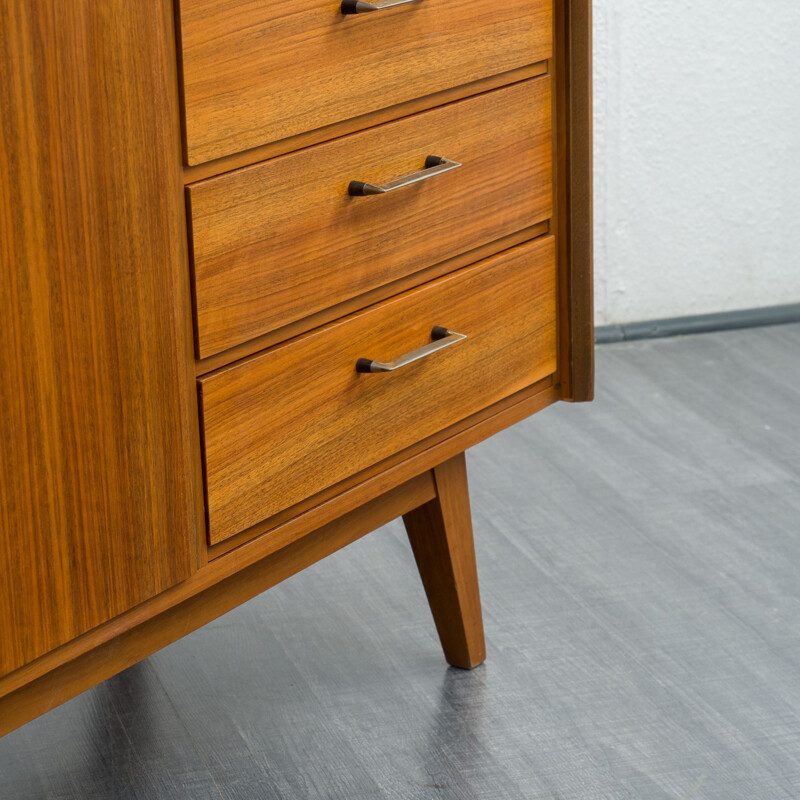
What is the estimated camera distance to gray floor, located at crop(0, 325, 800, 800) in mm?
1068

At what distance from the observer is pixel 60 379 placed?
0.68 metres

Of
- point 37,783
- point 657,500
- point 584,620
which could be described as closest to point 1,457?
point 37,783

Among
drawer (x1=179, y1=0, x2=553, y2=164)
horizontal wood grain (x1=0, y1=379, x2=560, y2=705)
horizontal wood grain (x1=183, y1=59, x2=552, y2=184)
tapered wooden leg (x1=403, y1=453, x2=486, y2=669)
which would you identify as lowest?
tapered wooden leg (x1=403, y1=453, x2=486, y2=669)

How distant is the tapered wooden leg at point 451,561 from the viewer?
114 cm

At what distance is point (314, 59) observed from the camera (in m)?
0.80

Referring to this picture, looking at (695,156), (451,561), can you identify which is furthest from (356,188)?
(695,156)

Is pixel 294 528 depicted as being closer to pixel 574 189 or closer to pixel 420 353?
pixel 420 353

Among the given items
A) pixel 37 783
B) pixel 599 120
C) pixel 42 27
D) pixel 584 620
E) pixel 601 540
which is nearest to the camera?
pixel 42 27

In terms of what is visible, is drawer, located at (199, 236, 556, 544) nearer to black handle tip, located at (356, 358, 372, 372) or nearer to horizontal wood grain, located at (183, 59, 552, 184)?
black handle tip, located at (356, 358, 372, 372)

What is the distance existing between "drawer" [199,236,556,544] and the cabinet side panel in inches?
1.9

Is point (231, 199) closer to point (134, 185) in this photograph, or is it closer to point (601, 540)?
point (134, 185)

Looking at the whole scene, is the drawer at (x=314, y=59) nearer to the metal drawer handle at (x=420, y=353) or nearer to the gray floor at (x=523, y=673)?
the metal drawer handle at (x=420, y=353)

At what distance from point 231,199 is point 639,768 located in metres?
0.62

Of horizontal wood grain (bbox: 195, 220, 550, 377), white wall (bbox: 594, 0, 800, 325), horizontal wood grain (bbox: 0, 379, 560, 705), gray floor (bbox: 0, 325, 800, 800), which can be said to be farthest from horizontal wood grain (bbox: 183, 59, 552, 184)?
white wall (bbox: 594, 0, 800, 325)
